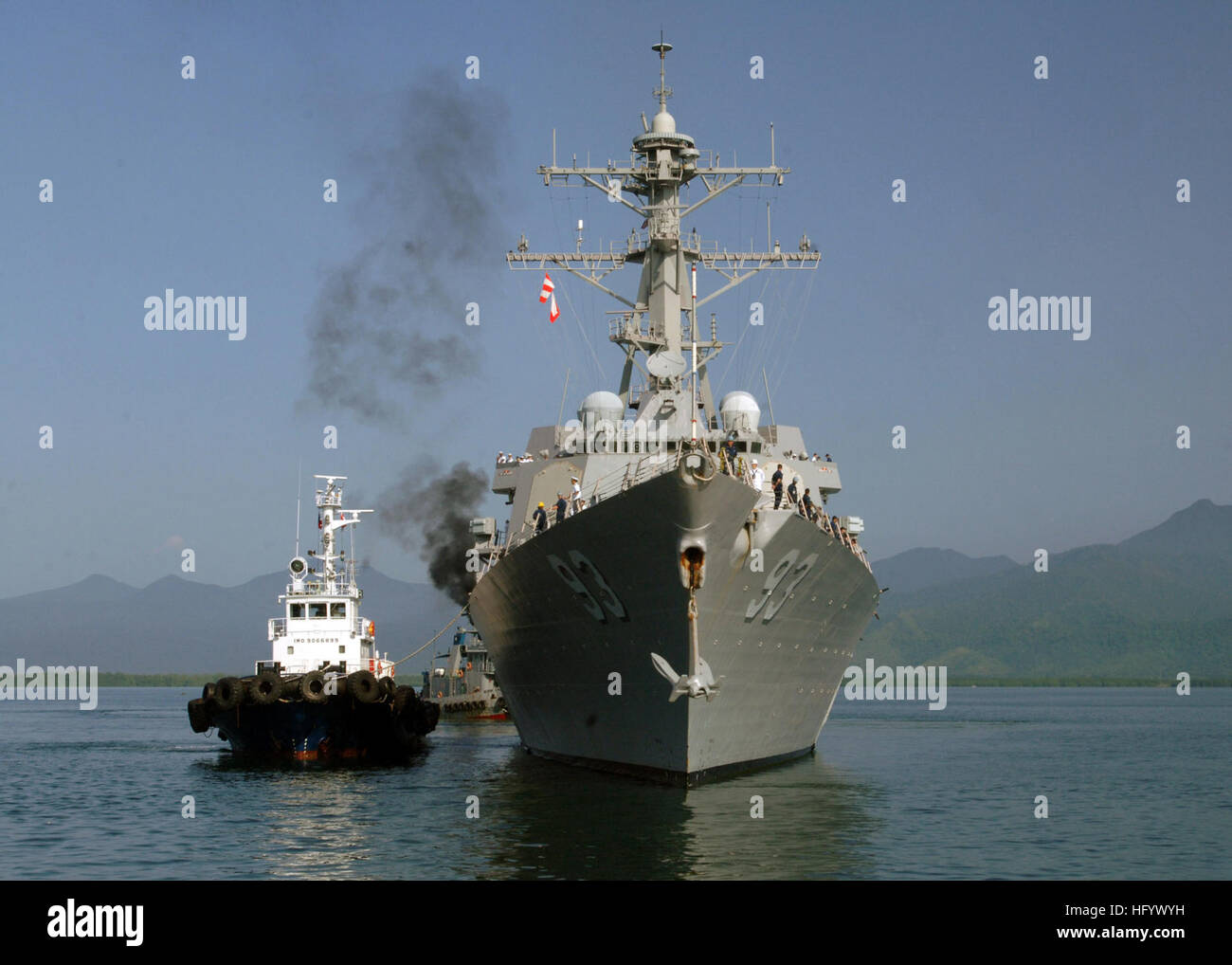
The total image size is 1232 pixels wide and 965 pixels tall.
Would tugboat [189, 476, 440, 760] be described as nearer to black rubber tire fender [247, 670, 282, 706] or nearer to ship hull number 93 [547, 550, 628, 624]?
black rubber tire fender [247, 670, 282, 706]

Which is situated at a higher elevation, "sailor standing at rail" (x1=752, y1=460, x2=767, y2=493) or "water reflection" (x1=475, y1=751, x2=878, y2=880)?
"sailor standing at rail" (x1=752, y1=460, x2=767, y2=493)

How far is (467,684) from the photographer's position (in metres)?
63.6

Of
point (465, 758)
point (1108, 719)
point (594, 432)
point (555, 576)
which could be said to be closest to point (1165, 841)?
point (555, 576)

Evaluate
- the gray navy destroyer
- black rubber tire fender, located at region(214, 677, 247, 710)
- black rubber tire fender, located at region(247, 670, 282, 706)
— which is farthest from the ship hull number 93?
black rubber tire fender, located at region(214, 677, 247, 710)

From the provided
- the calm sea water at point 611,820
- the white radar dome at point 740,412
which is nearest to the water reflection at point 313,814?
the calm sea water at point 611,820

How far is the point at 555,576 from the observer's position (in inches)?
939

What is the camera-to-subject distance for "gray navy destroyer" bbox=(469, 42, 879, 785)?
830 inches

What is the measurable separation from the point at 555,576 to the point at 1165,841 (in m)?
11.1

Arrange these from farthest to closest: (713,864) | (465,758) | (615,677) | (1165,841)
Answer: (465,758) → (615,677) → (1165,841) → (713,864)

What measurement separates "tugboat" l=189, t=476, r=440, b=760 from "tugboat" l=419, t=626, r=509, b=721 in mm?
19317

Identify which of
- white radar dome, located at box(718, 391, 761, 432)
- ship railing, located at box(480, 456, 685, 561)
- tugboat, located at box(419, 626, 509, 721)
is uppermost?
white radar dome, located at box(718, 391, 761, 432)

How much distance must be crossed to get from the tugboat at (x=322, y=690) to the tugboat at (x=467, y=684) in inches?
760
